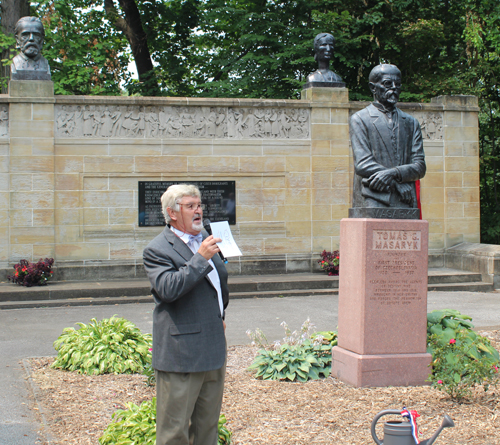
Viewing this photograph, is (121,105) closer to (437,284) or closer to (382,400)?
(437,284)

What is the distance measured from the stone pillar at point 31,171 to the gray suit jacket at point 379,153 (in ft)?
28.2

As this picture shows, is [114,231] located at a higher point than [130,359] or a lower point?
higher

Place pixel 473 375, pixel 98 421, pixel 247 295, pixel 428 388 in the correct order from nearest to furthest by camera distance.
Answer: pixel 98 421 → pixel 473 375 → pixel 428 388 → pixel 247 295

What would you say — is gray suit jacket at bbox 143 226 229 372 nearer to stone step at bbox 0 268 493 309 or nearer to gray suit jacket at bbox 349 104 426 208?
gray suit jacket at bbox 349 104 426 208

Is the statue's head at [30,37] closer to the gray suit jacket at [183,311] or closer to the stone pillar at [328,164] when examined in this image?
the stone pillar at [328,164]

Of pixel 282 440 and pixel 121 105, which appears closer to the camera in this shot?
pixel 282 440

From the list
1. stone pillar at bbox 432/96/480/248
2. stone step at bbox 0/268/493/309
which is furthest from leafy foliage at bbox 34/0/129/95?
stone pillar at bbox 432/96/480/248

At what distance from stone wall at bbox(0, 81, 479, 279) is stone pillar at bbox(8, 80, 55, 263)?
0.02 meters

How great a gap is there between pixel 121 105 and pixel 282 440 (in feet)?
34.3

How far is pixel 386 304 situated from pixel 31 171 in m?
9.47

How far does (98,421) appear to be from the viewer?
5.22m

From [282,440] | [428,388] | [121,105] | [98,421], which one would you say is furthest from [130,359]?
[121,105]

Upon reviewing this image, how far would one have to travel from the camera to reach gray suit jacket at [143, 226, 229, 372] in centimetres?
348

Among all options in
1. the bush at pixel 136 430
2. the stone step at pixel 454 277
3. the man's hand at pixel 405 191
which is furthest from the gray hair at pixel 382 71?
the stone step at pixel 454 277
